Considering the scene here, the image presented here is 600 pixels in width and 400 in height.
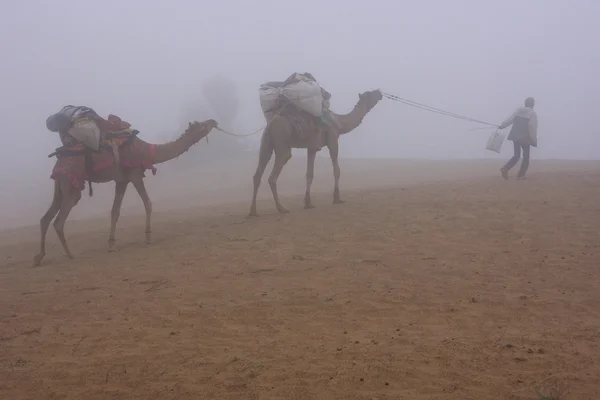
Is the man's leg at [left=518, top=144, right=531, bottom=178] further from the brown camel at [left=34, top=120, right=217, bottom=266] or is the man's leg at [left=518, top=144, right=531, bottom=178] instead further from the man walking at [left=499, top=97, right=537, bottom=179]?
the brown camel at [left=34, top=120, right=217, bottom=266]

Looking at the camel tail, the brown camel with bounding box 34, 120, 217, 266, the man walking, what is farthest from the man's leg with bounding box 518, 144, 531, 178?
the brown camel with bounding box 34, 120, 217, 266

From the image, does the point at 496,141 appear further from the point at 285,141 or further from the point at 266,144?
the point at 266,144

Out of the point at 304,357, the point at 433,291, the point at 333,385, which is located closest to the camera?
the point at 333,385

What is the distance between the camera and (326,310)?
537cm

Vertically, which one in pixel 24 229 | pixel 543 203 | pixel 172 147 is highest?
pixel 172 147

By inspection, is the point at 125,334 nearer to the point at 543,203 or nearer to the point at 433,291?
the point at 433,291

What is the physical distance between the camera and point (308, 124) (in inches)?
443

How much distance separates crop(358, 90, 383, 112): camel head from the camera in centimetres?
1323

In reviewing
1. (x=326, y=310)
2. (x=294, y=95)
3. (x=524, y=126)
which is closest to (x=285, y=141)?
(x=294, y=95)

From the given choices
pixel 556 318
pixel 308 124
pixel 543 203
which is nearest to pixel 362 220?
pixel 308 124

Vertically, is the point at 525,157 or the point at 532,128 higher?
the point at 532,128

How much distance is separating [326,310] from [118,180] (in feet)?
18.9

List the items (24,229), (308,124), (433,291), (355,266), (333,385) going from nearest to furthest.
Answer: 1. (333,385)
2. (433,291)
3. (355,266)
4. (308,124)
5. (24,229)

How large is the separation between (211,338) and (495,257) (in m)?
4.05
